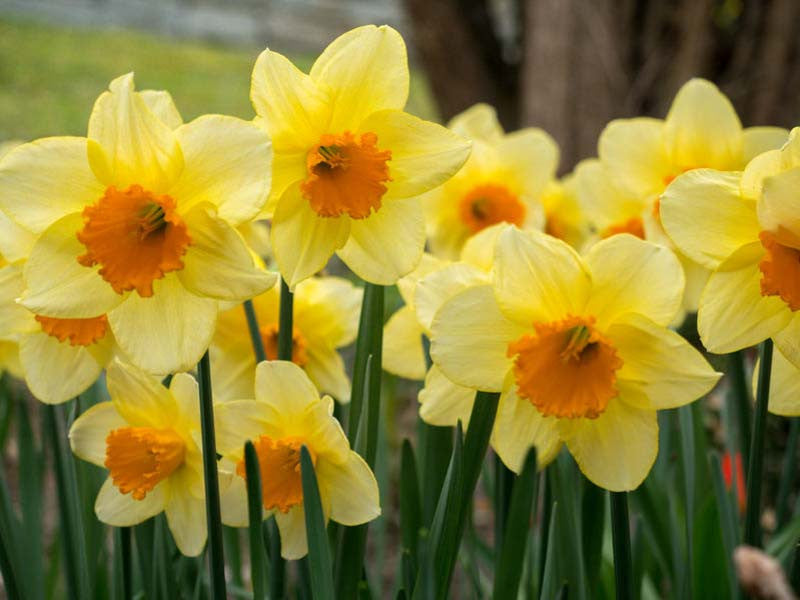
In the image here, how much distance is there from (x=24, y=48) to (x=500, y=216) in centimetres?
643

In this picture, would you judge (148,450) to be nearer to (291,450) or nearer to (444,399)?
(291,450)

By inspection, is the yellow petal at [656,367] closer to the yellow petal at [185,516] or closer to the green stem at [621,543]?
the green stem at [621,543]

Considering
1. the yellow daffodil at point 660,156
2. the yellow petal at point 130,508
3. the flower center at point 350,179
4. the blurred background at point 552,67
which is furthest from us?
the blurred background at point 552,67

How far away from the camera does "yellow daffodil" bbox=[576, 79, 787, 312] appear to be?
115 centimetres

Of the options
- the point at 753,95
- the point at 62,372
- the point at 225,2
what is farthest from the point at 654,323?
the point at 225,2

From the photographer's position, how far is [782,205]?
2.36 feet

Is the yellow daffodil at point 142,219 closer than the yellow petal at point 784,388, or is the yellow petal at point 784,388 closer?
the yellow daffodil at point 142,219

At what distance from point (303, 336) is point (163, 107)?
0.30 meters

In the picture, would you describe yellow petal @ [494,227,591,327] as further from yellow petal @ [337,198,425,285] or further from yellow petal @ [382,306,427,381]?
yellow petal @ [382,306,427,381]

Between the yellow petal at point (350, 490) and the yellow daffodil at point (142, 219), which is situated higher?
the yellow daffodil at point (142, 219)

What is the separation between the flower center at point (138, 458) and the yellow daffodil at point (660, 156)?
Answer: 594 millimetres

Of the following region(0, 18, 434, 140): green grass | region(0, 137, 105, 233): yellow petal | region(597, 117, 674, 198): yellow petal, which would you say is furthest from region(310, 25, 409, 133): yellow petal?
region(0, 18, 434, 140): green grass

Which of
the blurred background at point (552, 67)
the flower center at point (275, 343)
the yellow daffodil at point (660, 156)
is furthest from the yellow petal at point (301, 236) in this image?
the blurred background at point (552, 67)

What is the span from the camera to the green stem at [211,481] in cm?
76
